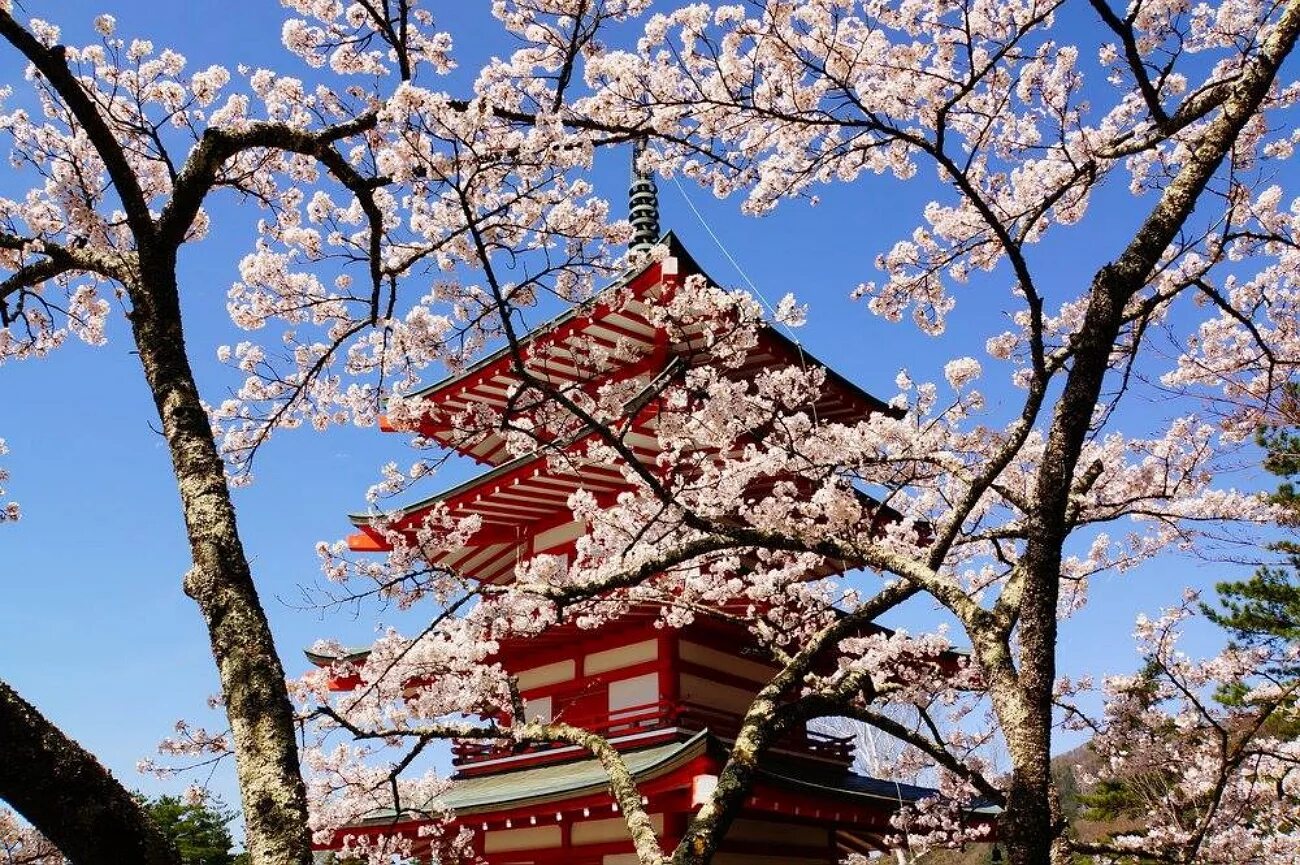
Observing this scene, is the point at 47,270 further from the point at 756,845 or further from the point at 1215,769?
the point at 1215,769

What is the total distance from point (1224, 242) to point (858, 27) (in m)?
2.30

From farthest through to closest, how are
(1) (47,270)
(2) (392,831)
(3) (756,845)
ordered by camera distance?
(2) (392,831) → (3) (756,845) → (1) (47,270)

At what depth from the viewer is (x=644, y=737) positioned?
9.69m

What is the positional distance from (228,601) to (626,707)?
7942 mm

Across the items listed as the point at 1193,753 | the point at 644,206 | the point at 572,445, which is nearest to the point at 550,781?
the point at 572,445

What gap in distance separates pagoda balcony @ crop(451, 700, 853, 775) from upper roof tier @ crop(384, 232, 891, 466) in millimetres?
3509

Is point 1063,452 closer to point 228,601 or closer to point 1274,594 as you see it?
point 228,601

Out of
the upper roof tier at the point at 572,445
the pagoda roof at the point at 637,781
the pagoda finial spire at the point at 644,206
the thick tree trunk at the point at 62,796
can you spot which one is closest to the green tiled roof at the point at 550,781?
the pagoda roof at the point at 637,781

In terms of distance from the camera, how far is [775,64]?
515cm

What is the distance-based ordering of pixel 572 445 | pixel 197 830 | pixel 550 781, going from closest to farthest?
pixel 572 445, pixel 550 781, pixel 197 830

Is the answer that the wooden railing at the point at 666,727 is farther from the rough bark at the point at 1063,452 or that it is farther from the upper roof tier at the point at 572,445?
the rough bark at the point at 1063,452

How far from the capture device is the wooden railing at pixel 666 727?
32.4 feet

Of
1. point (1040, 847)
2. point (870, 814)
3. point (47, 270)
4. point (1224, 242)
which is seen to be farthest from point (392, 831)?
point (1224, 242)

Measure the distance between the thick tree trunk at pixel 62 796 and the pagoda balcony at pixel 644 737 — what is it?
649 centimetres
